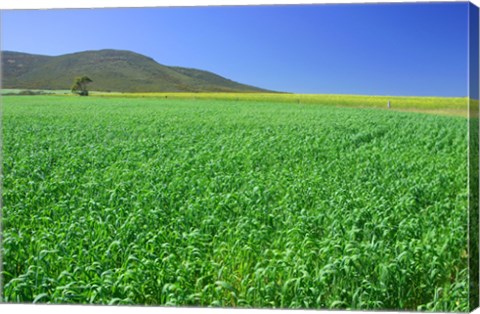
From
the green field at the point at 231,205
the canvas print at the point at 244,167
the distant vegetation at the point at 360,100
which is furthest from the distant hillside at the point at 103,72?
the green field at the point at 231,205

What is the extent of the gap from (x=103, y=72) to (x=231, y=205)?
5.93ft

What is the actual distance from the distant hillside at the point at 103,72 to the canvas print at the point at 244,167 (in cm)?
2

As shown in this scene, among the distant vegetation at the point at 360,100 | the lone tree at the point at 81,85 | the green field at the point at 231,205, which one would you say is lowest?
the green field at the point at 231,205

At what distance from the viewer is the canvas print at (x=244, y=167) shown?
4.19m

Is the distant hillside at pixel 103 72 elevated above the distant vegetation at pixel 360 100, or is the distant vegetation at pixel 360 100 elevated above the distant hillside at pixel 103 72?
the distant hillside at pixel 103 72

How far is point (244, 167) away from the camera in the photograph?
584 cm

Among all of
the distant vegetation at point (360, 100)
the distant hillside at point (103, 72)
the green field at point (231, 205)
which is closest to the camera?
the green field at point (231, 205)

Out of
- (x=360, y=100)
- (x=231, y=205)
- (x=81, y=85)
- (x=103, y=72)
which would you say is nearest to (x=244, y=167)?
(x=231, y=205)

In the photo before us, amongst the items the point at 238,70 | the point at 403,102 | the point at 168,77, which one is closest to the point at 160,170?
the point at 168,77

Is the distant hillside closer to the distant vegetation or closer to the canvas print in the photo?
the canvas print

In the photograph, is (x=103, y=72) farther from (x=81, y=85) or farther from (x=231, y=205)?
(x=231, y=205)

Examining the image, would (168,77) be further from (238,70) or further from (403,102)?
(403,102)

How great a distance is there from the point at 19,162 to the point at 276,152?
2608mm

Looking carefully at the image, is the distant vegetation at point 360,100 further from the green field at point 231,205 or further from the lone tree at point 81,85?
the lone tree at point 81,85
